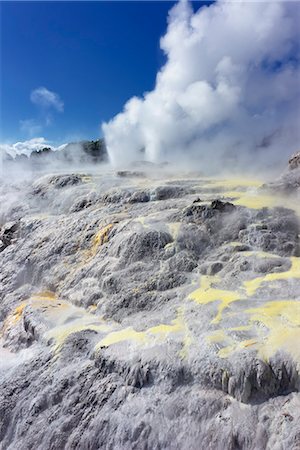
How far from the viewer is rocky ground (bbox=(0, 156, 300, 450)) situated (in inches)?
414

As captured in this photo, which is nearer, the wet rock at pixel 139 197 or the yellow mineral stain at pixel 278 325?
the yellow mineral stain at pixel 278 325

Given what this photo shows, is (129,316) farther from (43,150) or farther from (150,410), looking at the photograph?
(43,150)

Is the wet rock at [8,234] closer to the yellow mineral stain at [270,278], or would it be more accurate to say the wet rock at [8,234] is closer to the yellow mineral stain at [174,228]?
the yellow mineral stain at [174,228]

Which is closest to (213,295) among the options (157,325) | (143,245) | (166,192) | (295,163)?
(157,325)

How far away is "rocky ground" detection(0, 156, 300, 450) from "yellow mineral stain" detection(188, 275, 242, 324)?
7cm

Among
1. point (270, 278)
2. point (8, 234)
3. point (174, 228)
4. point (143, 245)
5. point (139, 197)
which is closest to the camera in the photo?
point (270, 278)

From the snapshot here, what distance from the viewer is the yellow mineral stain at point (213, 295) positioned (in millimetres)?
13969

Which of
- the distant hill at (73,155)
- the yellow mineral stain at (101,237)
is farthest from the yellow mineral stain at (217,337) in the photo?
the distant hill at (73,155)

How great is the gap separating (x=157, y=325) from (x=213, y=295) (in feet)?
7.80

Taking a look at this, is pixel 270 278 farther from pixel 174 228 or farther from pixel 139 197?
pixel 139 197

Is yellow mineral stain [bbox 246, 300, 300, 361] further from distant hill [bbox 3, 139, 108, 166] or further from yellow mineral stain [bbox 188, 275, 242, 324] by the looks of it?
distant hill [bbox 3, 139, 108, 166]

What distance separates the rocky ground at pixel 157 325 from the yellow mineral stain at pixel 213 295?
67 mm

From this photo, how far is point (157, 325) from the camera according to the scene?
44.8ft

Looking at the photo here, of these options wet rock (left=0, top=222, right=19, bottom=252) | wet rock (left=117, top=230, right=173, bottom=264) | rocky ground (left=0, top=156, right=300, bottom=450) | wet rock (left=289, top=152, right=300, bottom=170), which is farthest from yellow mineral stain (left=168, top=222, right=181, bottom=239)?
wet rock (left=0, top=222, right=19, bottom=252)
